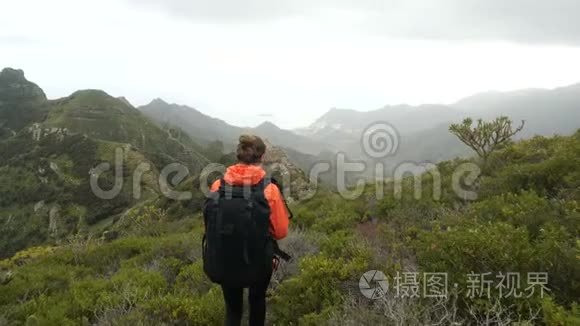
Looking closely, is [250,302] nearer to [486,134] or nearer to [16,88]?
[486,134]

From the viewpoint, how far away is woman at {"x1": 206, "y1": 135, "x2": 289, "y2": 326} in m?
4.43

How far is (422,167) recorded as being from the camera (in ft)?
50.1

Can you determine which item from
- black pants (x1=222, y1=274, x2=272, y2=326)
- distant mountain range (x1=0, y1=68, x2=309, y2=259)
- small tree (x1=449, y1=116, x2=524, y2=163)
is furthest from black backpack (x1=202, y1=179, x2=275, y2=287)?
distant mountain range (x1=0, y1=68, x2=309, y2=259)

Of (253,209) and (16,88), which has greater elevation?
(16,88)

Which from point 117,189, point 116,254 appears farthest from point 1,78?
point 116,254

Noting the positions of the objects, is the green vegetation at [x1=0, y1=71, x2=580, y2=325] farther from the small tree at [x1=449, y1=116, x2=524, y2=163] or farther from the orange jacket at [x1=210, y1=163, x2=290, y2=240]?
the orange jacket at [x1=210, y1=163, x2=290, y2=240]

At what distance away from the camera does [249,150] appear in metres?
4.73

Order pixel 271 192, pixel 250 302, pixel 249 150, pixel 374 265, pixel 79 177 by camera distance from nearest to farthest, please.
Result: pixel 271 192
pixel 249 150
pixel 250 302
pixel 374 265
pixel 79 177

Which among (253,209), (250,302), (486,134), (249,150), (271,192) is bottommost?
(250,302)

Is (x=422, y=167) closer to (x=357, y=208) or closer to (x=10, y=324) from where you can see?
(x=357, y=208)

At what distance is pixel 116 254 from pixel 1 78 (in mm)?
211301

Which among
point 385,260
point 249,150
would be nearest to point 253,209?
point 249,150

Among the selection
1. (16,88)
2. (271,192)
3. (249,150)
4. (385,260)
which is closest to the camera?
(271,192)

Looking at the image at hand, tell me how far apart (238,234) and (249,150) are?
88cm
